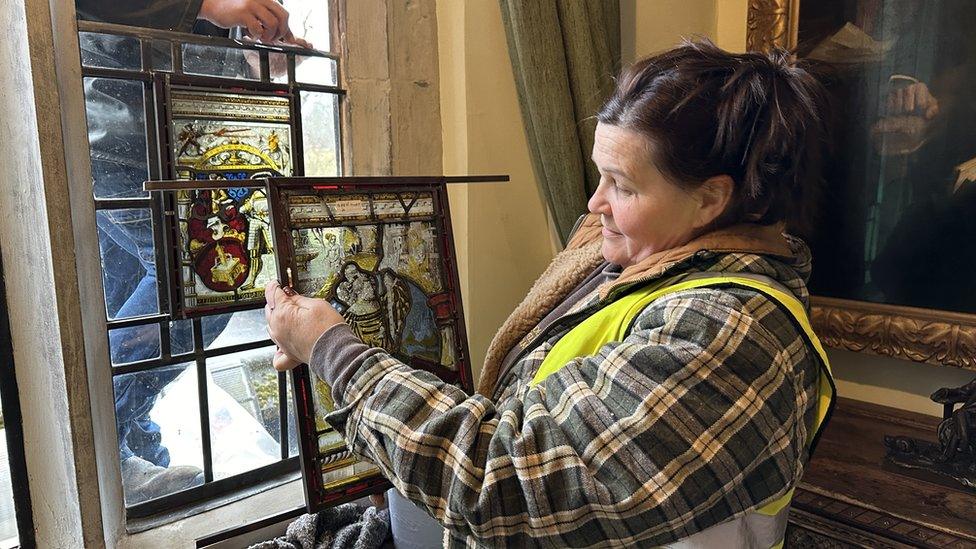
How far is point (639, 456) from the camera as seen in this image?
26.3 inches

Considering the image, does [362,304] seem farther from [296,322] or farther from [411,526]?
[411,526]

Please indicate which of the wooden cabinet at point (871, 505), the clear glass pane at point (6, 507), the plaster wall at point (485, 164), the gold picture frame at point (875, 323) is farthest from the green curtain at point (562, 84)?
the clear glass pane at point (6, 507)

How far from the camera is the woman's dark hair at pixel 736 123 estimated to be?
786mm

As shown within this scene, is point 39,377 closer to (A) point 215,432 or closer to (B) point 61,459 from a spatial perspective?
(B) point 61,459

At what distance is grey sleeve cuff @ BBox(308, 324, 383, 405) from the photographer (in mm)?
804

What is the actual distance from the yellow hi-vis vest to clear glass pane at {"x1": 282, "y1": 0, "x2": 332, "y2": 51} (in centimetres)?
90

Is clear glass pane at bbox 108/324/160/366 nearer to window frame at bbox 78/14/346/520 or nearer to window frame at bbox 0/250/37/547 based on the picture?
window frame at bbox 78/14/346/520

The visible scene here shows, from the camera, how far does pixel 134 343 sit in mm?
1250

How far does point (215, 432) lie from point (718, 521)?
41.6 inches

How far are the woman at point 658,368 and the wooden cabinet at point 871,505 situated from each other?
57cm

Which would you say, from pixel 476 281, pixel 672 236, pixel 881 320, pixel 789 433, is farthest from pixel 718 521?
pixel 881 320

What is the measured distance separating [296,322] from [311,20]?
0.80m

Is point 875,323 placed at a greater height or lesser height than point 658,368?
lesser

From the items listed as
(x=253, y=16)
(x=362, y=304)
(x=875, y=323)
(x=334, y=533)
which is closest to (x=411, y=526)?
(x=334, y=533)
